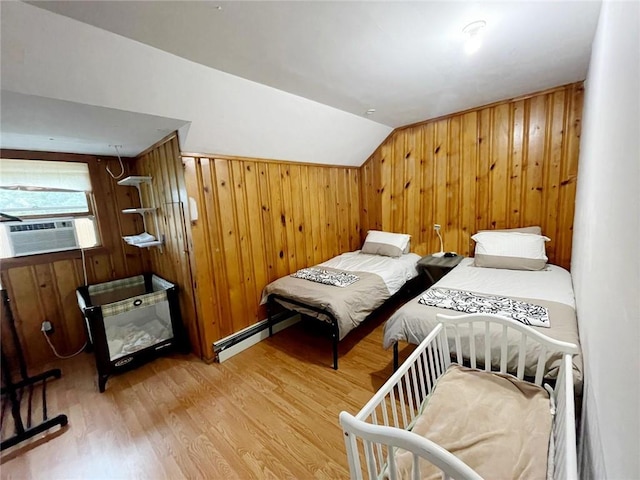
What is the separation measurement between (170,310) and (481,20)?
10.6 ft

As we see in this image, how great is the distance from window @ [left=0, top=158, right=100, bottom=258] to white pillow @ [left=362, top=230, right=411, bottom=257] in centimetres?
323

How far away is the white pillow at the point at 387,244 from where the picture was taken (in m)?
3.38

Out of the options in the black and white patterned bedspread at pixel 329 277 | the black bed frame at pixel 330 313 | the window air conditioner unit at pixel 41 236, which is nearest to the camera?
the black bed frame at pixel 330 313

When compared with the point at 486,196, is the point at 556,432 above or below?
below

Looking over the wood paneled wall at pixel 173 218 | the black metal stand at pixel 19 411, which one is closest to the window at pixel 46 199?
the wood paneled wall at pixel 173 218

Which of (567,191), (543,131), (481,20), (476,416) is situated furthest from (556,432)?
(543,131)

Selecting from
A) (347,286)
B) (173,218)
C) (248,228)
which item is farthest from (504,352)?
(173,218)

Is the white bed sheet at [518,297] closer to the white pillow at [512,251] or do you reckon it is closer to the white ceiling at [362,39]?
the white pillow at [512,251]

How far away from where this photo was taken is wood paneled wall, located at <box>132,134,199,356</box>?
7.59 feet

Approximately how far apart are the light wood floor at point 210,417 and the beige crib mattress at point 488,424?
26.9 inches

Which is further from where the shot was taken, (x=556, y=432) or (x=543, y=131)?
(x=543, y=131)

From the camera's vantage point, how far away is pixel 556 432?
41.6 inches

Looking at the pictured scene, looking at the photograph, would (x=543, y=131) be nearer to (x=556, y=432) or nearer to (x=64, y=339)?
(x=556, y=432)

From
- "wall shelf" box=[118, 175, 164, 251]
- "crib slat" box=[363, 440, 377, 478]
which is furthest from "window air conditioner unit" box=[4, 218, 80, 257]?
"crib slat" box=[363, 440, 377, 478]
